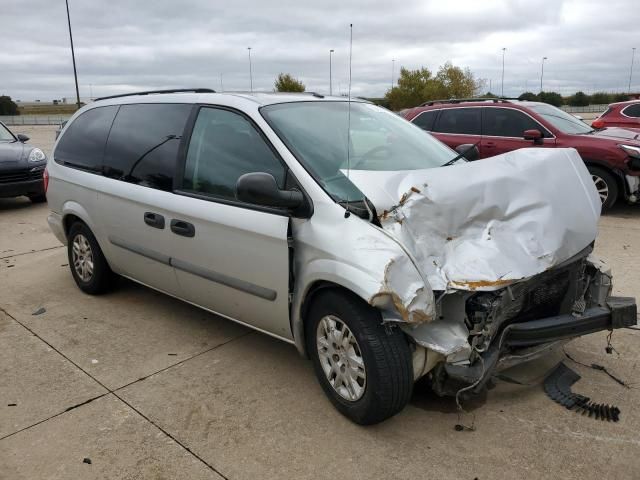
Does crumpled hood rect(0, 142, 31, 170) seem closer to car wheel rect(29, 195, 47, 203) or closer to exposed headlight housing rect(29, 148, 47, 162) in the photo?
exposed headlight housing rect(29, 148, 47, 162)

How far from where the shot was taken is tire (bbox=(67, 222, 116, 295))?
4.75 meters

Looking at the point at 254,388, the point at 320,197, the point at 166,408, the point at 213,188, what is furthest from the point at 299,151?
the point at 166,408

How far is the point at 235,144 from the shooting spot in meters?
3.48

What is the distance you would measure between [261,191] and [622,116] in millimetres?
11142

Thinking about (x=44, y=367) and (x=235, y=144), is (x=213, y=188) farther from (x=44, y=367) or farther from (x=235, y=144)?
(x=44, y=367)

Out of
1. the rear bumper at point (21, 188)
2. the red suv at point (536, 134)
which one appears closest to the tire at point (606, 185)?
the red suv at point (536, 134)

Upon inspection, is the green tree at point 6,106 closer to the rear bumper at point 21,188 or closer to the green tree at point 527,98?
the green tree at point 527,98

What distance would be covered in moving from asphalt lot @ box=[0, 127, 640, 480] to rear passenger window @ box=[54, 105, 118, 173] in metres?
1.34

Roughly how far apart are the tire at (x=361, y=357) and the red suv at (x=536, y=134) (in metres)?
6.16

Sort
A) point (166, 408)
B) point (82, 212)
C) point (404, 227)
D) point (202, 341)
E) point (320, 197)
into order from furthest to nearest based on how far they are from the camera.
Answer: point (82, 212)
point (202, 341)
point (166, 408)
point (320, 197)
point (404, 227)

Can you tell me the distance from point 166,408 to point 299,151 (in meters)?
1.65

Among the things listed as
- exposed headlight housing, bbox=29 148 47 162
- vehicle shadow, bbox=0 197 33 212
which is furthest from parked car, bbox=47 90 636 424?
vehicle shadow, bbox=0 197 33 212

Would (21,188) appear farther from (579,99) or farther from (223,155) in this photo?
(579,99)

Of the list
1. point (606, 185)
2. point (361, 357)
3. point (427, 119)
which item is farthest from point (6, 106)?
point (361, 357)
